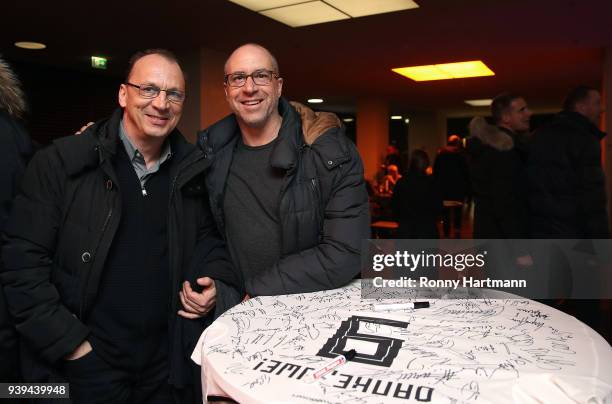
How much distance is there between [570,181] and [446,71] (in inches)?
248

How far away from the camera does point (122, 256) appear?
164cm

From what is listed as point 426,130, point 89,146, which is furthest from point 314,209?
point 426,130

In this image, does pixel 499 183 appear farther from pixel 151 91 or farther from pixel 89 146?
pixel 89 146

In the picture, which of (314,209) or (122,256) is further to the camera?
(314,209)

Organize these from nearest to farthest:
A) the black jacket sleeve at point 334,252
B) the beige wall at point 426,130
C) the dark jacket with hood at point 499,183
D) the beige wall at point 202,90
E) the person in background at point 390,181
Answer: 1. the black jacket sleeve at point 334,252
2. the dark jacket with hood at point 499,183
3. the beige wall at point 202,90
4. the person in background at point 390,181
5. the beige wall at point 426,130

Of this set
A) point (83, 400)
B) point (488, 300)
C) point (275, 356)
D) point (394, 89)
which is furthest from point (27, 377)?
point (394, 89)

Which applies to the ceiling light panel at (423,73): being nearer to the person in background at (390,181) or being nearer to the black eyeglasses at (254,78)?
the person in background at (390,181)

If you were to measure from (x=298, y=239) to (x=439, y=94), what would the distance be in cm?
1102

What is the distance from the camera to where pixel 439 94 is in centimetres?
1196

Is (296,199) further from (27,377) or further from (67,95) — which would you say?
(67,95)

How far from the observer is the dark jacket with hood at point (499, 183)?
3.15m

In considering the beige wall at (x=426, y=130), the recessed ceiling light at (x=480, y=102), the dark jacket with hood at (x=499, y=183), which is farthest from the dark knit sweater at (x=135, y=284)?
the beige wall at (x=426, y=130)

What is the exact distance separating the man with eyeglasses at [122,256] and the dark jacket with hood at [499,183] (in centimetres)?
202

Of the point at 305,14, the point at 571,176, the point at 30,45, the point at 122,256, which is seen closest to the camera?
the point at 122,256
